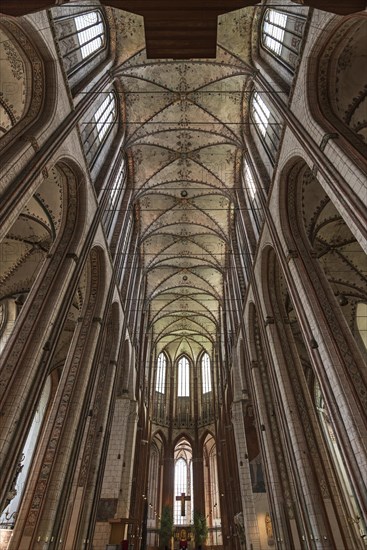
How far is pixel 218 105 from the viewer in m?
18.0

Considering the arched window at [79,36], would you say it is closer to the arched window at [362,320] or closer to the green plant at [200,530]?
the arched window at [362,320]

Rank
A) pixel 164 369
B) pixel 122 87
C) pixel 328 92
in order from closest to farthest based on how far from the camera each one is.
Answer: pixel 328 92, pixel 122 87, pixel 164 369

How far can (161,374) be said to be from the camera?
3625 cm

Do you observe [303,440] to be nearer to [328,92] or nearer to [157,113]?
[328,92]

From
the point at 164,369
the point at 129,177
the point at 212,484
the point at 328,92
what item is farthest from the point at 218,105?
the point at 212,484

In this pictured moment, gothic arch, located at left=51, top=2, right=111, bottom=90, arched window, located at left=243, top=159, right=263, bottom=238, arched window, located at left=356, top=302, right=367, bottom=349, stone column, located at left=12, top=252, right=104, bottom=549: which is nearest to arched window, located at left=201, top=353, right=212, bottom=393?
arched window, located at left=356, top=302, right=367, bottom=349

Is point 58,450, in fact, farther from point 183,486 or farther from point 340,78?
point 183,486

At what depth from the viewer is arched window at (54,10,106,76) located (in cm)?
1087

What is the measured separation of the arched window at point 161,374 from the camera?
35.2m

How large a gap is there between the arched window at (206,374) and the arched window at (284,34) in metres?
29.7

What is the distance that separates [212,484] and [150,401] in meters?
10.8

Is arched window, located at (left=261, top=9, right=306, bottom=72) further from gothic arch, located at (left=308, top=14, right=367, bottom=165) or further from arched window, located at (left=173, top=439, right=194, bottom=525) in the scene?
arched window, located at (left=173, top=439, right=194, bottom=525)

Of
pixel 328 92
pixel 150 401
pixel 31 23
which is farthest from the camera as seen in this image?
pixel 150 401

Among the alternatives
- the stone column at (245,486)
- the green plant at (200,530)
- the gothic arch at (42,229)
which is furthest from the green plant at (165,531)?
the gothic arch at (42,229)
